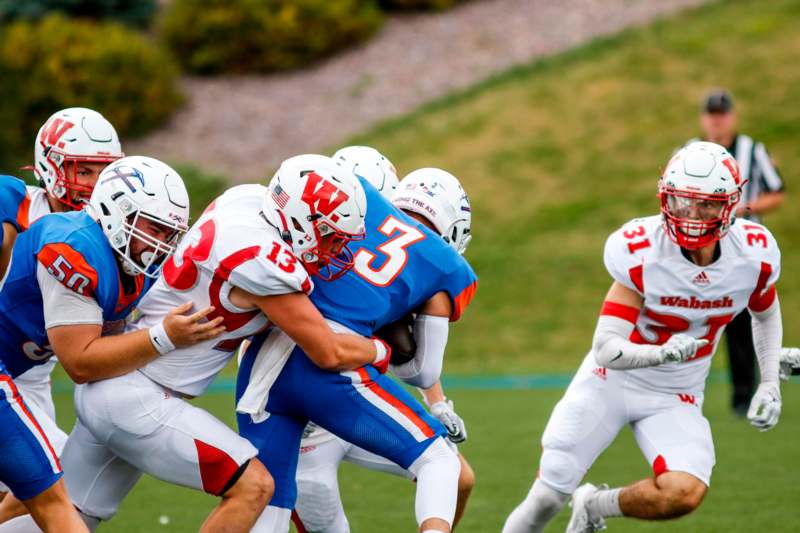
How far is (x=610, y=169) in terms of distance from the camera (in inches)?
615

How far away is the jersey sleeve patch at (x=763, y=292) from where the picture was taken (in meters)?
5.05

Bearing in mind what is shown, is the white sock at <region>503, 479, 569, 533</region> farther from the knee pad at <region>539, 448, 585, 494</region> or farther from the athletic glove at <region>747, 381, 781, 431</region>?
the athletic glove at <region>747, 381, 781, 431</region>

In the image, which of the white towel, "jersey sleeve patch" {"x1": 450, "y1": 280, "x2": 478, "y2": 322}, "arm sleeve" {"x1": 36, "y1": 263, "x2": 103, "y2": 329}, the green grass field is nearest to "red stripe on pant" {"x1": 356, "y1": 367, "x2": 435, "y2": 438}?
the white towel

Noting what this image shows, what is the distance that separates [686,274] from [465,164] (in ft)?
36.2

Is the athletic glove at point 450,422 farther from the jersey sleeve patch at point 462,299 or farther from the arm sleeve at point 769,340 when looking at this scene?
the arm sleeve at point 769,340

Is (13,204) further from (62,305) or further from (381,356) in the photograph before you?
(381,356)

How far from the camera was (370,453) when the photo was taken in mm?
5074

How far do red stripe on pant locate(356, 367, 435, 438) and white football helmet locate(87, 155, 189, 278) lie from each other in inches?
33.2

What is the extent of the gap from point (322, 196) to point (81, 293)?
905mm

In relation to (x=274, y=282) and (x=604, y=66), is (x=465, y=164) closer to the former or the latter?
(x=604, y=66)

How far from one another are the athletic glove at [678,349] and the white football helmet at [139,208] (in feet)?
6.27

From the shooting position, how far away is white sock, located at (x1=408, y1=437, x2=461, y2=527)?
4328 mm

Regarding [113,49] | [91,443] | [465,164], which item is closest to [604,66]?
[465,164]

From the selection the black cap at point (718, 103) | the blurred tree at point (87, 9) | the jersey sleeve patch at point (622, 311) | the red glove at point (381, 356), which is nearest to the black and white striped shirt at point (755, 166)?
the black cap at point (718, 103)
